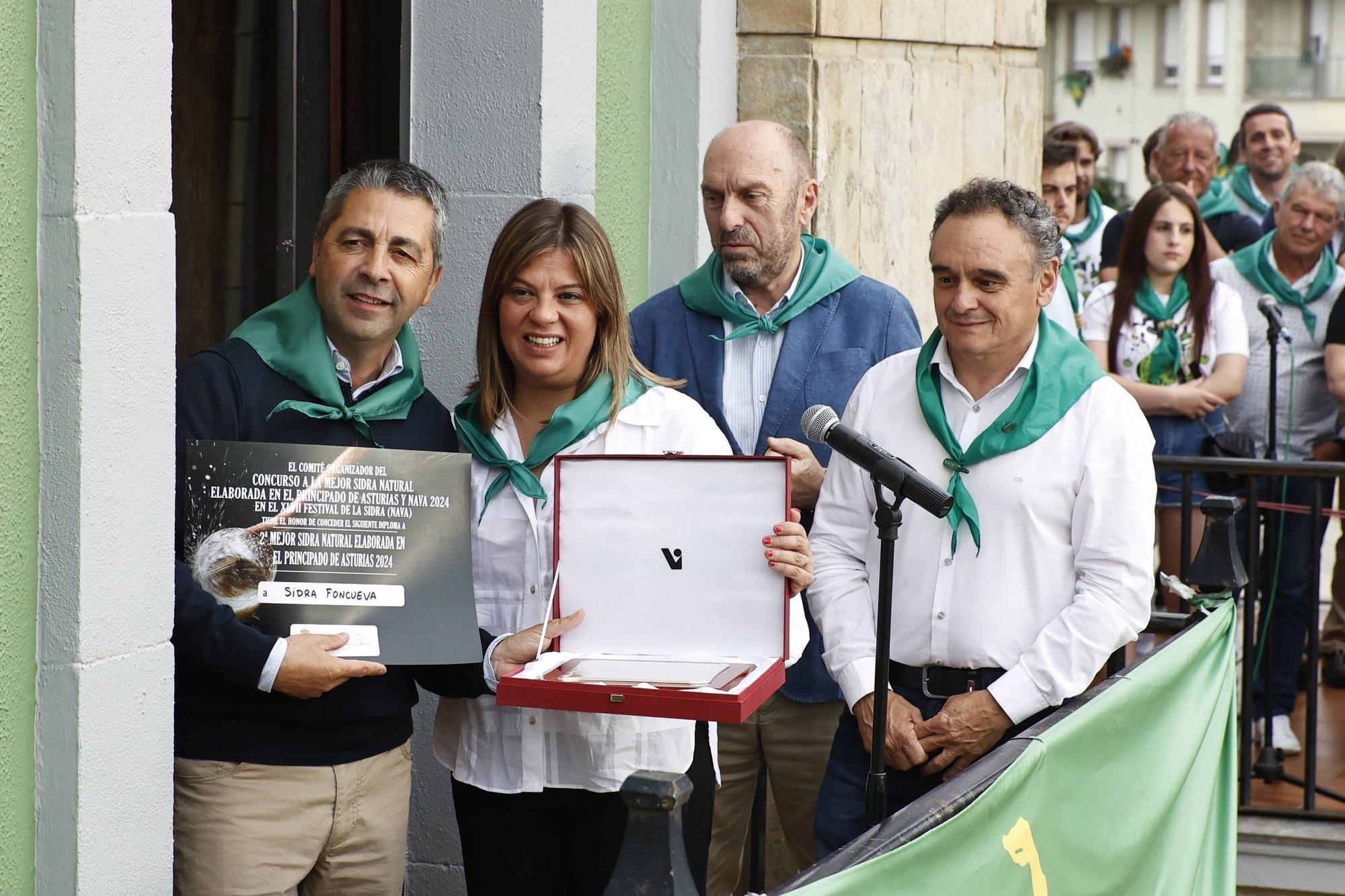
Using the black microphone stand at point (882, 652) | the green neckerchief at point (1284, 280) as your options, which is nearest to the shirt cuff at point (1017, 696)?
the black microphone stand at point (882, 652)

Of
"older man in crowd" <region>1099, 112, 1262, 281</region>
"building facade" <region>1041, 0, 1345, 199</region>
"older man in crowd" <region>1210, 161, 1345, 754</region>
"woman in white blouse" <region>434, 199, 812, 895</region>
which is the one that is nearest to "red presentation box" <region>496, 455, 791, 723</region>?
"woman in white blouse" <region>434, 199, 812, 895</region>

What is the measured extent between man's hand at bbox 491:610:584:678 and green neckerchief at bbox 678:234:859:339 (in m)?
1.25

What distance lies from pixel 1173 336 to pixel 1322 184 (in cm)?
95

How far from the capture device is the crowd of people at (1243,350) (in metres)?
6.41

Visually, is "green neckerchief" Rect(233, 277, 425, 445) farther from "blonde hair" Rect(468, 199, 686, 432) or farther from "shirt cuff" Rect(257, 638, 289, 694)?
"shirt cuff" Rect(257, 638, 289, 694)

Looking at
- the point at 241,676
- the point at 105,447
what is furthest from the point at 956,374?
the point at 105,447

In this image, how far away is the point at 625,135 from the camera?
17.3ft

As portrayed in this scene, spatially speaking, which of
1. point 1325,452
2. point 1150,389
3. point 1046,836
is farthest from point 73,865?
point 1325,452

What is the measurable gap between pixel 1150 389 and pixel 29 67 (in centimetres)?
480

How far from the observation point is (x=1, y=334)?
255 cm

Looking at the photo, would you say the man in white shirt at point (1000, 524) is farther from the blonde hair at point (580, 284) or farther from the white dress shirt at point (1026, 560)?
the blonde hair at point (580, 284)

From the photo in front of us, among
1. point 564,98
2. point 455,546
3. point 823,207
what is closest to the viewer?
point 455,546

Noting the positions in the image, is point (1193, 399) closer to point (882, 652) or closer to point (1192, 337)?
point (1192, 337)

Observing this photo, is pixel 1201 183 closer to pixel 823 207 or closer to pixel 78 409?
pixel 823 207
